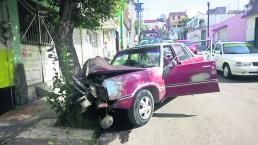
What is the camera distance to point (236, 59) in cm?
1191

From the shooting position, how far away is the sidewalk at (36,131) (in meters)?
5.54

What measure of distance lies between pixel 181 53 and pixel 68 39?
9.59ft

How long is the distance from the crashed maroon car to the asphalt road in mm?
375

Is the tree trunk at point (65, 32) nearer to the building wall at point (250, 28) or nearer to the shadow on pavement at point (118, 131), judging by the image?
the shadow on pavement at point (118, 131)

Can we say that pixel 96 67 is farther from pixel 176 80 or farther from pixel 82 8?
pixel 82 8

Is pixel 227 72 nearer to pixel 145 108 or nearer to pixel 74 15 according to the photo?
pixel 74 15

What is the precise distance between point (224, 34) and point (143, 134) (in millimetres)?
→ 34065

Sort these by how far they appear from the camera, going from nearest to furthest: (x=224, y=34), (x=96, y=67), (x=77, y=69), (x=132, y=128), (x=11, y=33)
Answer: (x=132, y=128) < (x=96, y=67) < (x=77, y=69) < (x=11, y=33) < (x=224, y=34)

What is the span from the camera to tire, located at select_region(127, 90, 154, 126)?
605 centimetres

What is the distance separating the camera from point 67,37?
24.0 ft

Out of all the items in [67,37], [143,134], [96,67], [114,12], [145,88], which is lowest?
[143,134]

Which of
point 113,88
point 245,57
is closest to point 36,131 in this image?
point 113,88

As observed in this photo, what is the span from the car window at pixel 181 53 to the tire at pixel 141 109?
170 centimetres

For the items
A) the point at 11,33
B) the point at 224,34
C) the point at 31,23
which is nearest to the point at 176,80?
the point at 11,33
